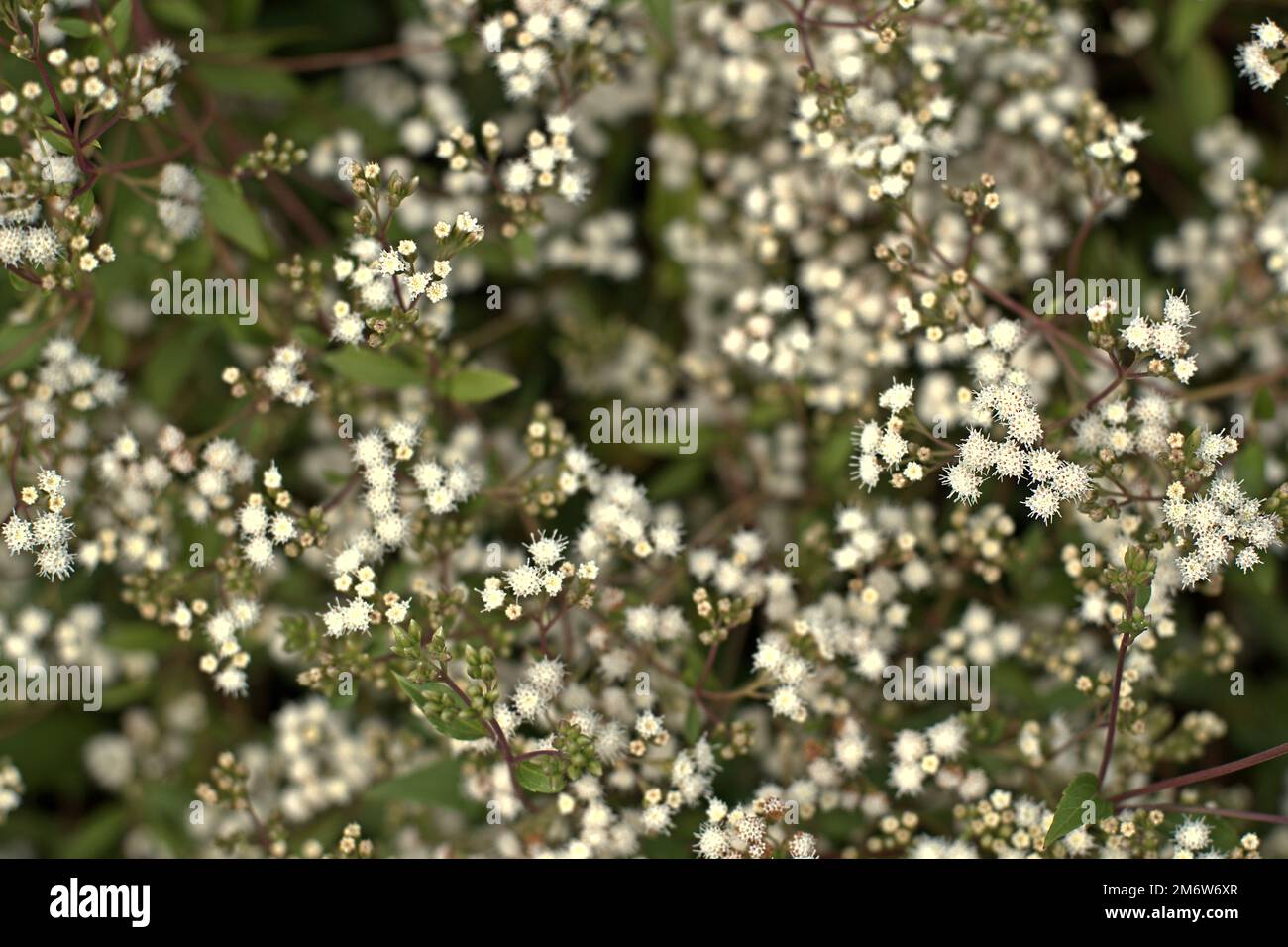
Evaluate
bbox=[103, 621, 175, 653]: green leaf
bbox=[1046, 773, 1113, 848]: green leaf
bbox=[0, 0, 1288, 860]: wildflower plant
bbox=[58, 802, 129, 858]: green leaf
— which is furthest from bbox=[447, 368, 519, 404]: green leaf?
bbox=[58, 802, 129, 858]: green leaf

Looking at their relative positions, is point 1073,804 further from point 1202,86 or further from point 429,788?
point 1202,86

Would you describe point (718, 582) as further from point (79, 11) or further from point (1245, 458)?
point (79, 11)

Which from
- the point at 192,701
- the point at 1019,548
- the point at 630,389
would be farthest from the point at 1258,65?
the point at 192,701

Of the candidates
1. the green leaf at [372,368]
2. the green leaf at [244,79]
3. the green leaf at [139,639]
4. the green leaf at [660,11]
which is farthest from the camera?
the green leaf at [244,79]

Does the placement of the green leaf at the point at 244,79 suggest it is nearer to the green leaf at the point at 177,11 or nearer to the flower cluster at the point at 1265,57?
the green leaf at the point at 177,11

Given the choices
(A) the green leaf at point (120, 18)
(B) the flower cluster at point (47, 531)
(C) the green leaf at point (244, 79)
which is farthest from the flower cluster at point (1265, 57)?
(B) the flower cluster at point (47, 531)

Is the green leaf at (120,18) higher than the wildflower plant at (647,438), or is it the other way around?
the green leaf at (120,18)

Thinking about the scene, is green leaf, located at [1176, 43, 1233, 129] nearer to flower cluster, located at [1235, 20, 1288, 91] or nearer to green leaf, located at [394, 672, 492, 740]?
flower cluster, located at [1235, 20, 1288, 91]
